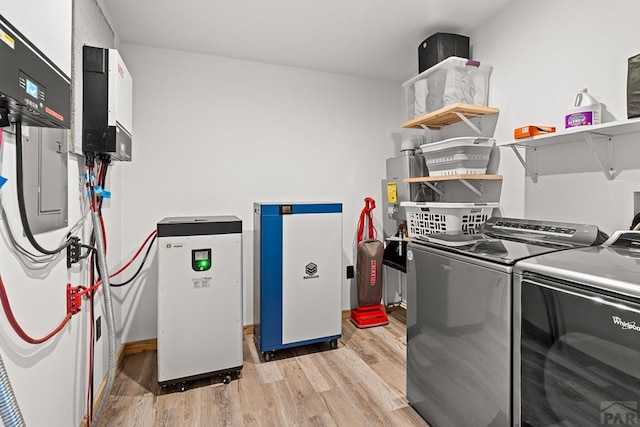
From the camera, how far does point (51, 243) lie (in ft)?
4.63

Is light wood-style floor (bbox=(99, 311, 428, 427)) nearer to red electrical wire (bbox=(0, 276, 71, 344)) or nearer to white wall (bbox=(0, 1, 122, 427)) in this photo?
white wall (bbox=(0, 1, 122, 427))

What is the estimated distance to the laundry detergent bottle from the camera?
1.61 m

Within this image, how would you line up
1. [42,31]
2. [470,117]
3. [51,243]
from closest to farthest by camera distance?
[42,31]
[51,243]
[470,117]

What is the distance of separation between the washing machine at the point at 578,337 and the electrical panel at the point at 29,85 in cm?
169

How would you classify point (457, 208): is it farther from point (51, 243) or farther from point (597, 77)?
point (51, 243)

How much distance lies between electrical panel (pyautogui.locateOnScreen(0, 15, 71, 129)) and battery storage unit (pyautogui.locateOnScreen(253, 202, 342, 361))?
169 cm

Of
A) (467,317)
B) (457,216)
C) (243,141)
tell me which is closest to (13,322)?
(467,317)

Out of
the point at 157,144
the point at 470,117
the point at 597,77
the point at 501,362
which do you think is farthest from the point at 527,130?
the point at 157,144

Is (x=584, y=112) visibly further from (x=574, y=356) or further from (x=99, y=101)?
(x=99, y=101)

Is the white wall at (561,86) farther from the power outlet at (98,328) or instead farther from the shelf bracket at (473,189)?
the power outlet at (98,328)

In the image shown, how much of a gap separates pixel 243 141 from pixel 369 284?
1793 millimetres

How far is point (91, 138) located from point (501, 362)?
2.22 m

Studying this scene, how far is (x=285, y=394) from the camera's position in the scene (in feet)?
7.16

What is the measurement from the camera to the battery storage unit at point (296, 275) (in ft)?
8.64
